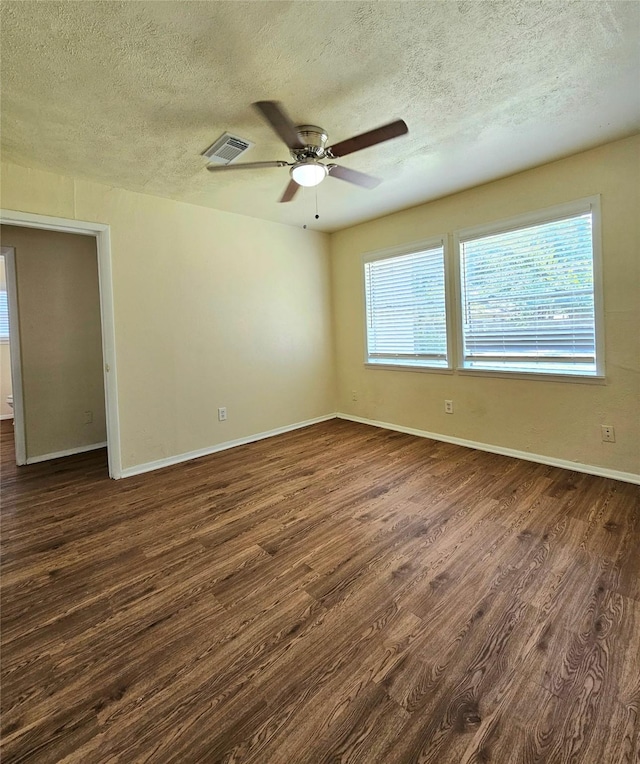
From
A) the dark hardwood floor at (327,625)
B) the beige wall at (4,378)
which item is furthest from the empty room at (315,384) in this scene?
the beige wall at (4,378)

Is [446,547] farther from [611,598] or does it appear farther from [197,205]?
[197,205]

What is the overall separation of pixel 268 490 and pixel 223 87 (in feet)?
8.98

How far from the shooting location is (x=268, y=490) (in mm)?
2988

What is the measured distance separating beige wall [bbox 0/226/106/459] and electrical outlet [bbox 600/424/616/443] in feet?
17.3

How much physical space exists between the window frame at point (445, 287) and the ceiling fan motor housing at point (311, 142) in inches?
77.8

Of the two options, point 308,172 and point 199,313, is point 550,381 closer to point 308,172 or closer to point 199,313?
point 308,172

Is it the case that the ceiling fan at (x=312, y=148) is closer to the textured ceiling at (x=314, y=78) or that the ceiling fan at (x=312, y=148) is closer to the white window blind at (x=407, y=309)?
the textured ceiling at (x=314, y=78)

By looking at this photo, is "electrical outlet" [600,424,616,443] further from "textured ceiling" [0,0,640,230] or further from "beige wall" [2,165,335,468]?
"beige wall" [2,165,335,468]

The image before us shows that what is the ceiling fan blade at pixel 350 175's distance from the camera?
246cm

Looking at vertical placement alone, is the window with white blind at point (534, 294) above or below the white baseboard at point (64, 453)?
above

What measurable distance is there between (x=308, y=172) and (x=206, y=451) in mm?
2943

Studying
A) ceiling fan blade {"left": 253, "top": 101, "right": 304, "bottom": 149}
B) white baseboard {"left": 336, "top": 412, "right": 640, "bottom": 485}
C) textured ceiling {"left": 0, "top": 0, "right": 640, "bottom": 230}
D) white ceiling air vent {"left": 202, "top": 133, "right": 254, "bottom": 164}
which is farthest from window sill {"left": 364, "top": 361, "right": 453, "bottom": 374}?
white ceiling air vent {"left": 202, "top": 133, "right": 254, "bottom": 164}

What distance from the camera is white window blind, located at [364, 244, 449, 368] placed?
4.02 m

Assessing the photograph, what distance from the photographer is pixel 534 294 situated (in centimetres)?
325
